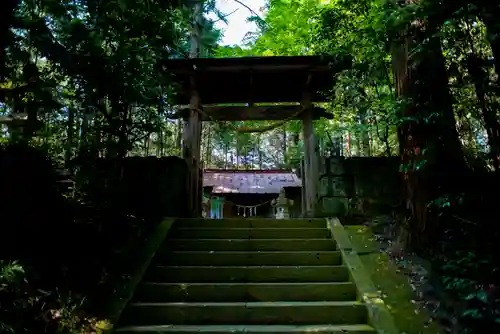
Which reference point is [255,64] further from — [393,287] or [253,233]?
[393,287]

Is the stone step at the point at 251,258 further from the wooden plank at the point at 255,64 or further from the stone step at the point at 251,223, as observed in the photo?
the wooden plank at the point at 255,64

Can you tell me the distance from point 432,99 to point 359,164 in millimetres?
1907

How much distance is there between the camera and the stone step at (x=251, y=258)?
174 inches

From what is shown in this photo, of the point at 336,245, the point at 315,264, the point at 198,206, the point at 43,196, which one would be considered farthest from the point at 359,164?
the point at 43,196

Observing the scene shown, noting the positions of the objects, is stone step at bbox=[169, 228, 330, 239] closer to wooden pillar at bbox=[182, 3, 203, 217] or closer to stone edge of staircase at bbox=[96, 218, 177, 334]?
stone edge of staircase at bbox=[96, 218, 177, 334]

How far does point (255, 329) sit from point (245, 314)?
29cm

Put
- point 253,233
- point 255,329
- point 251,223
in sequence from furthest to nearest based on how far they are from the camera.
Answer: point 251,223 → point 253,233 → point 255,329

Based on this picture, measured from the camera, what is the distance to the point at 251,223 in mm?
5422

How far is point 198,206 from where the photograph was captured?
6.60 m

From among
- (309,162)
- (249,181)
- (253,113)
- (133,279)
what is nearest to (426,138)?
(309,162)

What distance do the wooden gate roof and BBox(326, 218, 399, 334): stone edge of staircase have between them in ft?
9.33

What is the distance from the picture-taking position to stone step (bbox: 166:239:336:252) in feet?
15.5

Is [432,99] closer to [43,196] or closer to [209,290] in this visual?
[209,290]

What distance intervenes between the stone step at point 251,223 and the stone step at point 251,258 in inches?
34.2
